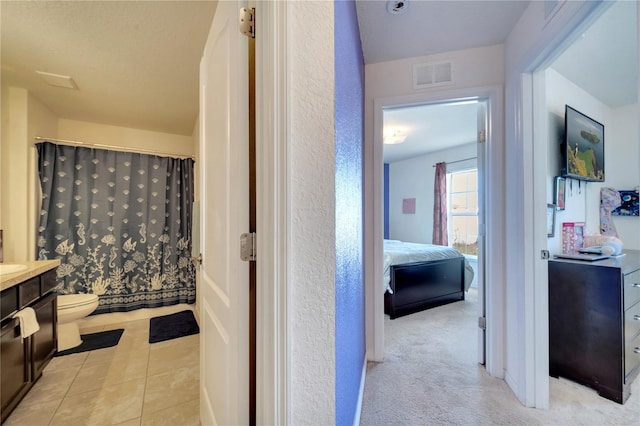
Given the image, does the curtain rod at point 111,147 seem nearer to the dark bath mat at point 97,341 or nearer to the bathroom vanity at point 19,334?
Answer: the bathroom vanity at point 19,334

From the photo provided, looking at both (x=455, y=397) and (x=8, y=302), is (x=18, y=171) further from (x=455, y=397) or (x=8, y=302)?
(x=455, y=397)

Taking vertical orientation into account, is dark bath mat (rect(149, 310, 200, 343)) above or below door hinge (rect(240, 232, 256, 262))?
below

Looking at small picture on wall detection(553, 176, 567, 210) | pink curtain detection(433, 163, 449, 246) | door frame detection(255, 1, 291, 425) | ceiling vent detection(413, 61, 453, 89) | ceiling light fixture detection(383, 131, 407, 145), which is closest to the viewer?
door frame detection(255, 1, 291, 425)

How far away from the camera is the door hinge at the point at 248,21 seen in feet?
2.60

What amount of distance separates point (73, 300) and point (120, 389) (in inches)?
45.1

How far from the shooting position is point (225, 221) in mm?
940

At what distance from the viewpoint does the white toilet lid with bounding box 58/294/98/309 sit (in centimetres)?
Result: 224

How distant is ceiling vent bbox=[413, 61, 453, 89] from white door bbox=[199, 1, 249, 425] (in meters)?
1.45

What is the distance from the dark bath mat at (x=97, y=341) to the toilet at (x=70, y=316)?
7 cm

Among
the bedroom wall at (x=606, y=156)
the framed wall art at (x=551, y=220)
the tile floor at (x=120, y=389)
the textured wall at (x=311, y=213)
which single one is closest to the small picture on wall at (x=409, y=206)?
the bedroom wall at (x=606, y=156)

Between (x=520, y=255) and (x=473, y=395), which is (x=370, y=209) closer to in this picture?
(x=520, y=255)

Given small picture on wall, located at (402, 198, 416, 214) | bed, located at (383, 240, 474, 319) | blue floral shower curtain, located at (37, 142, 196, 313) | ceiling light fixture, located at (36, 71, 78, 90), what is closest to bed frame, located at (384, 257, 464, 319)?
bed, located at (383, 240, 474, 319)

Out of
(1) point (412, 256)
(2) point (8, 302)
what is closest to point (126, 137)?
(2) point (8, 302)

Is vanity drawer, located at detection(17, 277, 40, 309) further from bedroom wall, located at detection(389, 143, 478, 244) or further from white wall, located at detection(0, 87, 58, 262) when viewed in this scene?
bedroom wall, located at detection(389, 143, 478, 244)
